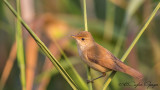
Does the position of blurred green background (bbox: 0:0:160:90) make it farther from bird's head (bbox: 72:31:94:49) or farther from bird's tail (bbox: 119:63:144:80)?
bird's tail (bbox: 119:63:144:80)

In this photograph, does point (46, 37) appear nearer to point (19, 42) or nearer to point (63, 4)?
point (63, 4)

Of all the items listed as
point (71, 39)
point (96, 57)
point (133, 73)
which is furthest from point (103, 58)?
point (71, 39)

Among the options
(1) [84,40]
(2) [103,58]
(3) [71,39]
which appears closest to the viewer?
(2) [103,58]

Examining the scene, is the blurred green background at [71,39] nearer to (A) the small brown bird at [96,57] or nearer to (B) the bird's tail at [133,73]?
(A) the small brown bird at [96,57]

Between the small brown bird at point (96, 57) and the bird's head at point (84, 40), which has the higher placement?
the bird's head at point (84, 40)

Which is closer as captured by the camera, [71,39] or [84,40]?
[84,40]

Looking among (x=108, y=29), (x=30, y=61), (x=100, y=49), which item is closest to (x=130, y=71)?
(x=100, y=49)

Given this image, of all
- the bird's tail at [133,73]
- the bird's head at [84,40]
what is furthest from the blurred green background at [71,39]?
the bird's tail at [133,73]

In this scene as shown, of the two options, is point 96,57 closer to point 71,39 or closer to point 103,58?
point 103,58
